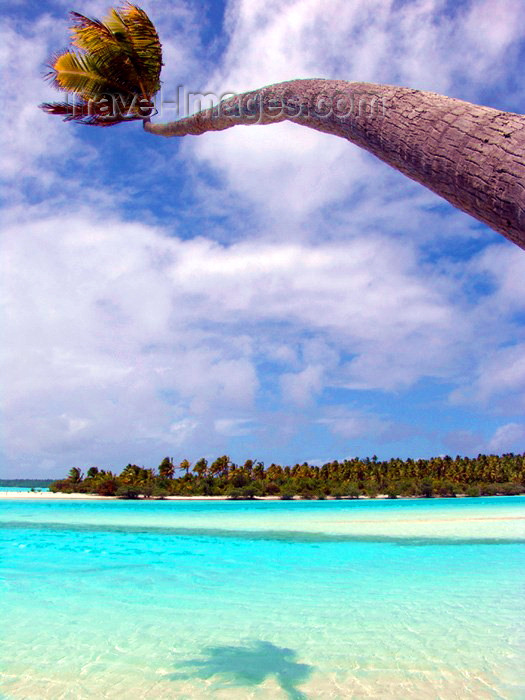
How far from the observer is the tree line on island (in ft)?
246

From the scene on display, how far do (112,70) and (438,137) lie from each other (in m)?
4.74

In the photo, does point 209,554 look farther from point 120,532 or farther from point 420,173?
point 420,173

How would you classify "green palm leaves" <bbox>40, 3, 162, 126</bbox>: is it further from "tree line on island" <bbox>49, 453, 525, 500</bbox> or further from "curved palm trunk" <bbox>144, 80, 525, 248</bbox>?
"tree line on island" <bbox>49, 453, 525, 500</bbox>

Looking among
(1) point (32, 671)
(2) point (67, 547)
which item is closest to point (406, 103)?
(1) point (32, 671)

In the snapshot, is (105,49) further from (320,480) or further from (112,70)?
(320,480)

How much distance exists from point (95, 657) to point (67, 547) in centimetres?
1116

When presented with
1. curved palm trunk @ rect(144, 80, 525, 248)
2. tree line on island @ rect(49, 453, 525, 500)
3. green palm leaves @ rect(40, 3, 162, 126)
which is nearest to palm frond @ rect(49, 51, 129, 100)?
green palm leaves @ rect(40, 3, 162, 126)

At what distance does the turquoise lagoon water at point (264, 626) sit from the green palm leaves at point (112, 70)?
6007 millimetres

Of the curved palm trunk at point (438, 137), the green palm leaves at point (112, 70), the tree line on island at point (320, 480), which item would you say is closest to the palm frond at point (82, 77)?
the green palm leaves at point (112, 70)

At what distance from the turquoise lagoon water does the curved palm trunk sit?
5.03m

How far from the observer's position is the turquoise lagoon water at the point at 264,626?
5.61 metres

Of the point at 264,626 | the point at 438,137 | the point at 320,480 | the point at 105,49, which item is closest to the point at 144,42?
the point at 105,49

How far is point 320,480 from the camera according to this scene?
3339 inches

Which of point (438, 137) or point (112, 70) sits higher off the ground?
point (112, 70)
